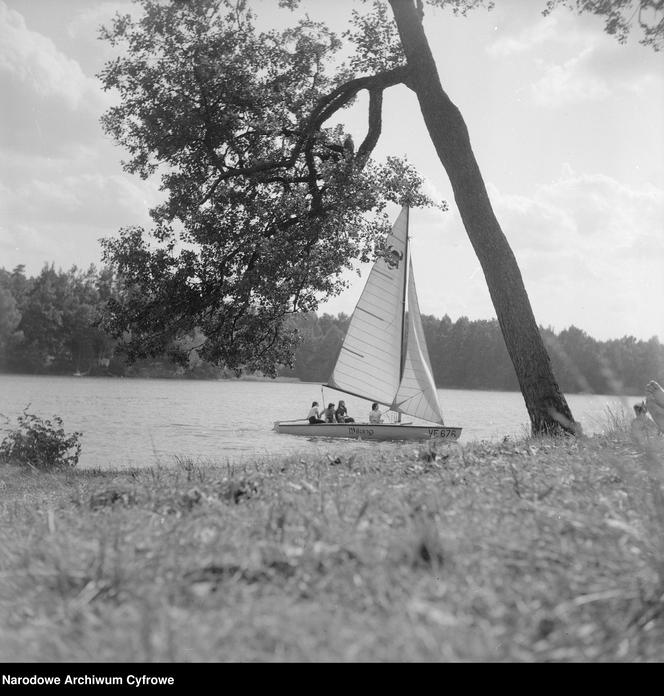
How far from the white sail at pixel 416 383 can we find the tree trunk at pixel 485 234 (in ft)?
49.2

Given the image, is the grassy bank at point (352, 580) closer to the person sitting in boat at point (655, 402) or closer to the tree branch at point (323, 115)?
the person sitting in boat at point (655, 402)

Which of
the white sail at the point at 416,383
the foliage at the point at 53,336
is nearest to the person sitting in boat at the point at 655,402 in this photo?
the white sail at the point at 416,383

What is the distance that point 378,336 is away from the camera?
89.0 feet

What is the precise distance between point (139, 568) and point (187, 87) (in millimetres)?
12431

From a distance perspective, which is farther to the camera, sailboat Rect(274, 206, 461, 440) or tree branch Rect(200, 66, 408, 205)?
sailboat Rect(274, 206, 461, 440)

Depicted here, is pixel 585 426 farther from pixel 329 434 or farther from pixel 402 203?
pixel 329 434

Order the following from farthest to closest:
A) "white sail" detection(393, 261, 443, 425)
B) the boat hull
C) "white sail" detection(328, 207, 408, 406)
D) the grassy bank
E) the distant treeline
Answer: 1. the distant treeline
2. "white sail" detection(393, 261, 443, 425)
3. "white sail" detection(328, 207, 408, 406)
4. the boat hull
5. the grassy bank

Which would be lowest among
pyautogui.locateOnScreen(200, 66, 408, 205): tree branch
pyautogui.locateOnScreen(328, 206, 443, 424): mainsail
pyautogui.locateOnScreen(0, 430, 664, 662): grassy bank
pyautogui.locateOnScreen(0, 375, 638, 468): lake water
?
pyautogui.locateOnScreen(0, 375, 638, 468): lake water

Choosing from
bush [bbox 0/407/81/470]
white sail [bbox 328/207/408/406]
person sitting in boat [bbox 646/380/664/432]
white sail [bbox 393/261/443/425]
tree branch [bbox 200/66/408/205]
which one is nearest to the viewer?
person sitting in boat [bbox 646/380/664/432]

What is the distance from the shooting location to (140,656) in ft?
7.83

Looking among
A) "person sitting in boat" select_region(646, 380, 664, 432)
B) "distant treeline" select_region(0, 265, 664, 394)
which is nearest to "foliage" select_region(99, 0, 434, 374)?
"person sitting in boat" select_region(646, 380, 664, 432)

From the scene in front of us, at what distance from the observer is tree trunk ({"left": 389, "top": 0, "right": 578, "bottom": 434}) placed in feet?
36.6

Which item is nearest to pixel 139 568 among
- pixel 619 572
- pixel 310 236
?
pixel 619 572

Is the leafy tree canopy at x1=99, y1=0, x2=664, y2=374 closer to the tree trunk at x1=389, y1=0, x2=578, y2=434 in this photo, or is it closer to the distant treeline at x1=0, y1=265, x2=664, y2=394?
the tree trunk at x1=389, y1=0, x2=578, y2=434
